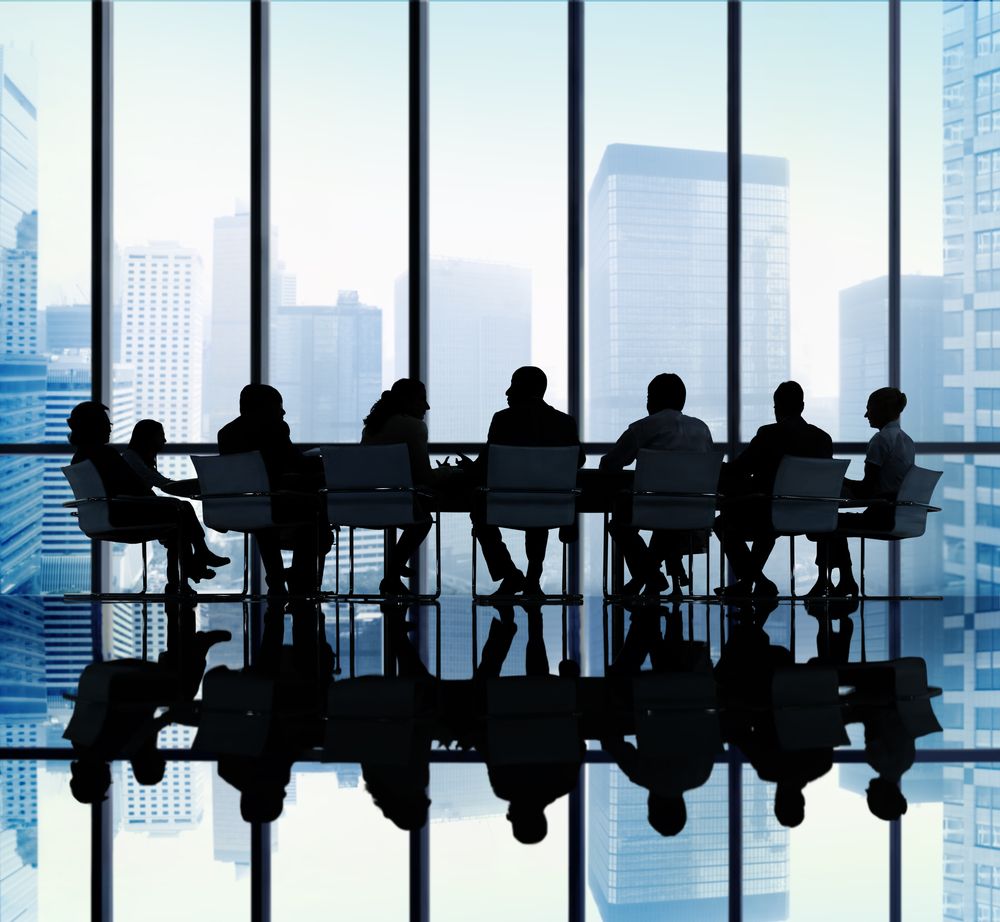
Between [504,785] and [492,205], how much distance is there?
229 inches

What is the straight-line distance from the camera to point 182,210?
7.74 m

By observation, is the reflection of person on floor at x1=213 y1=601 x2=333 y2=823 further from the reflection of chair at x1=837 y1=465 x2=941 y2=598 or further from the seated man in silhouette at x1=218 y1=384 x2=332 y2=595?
the reflection of chair at x1=837 y1=465 x2=941 y2=598

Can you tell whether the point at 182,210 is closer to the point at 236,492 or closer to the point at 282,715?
the point at 236,492

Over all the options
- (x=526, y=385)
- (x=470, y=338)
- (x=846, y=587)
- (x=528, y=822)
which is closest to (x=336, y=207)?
(x=470, y=338)

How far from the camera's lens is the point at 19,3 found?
7758mm

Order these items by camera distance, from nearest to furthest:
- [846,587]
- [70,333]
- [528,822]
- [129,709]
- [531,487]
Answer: [528,822], [129,709], [531,487], [846,587], [70,333]

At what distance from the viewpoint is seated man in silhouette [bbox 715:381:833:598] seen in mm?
5750

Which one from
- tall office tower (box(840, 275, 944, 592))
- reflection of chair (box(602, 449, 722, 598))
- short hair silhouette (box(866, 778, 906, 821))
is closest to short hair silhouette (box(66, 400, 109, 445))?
reflection of chair (box(602, 449, 722, 598))

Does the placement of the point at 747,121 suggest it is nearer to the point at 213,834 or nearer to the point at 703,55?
the point at 703,55

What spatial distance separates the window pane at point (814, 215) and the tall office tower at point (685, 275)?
0.05 ft

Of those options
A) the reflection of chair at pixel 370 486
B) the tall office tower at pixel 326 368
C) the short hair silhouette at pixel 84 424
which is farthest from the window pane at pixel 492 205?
the short hair silhouette at pixel 84 424

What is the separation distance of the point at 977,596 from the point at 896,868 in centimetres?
613

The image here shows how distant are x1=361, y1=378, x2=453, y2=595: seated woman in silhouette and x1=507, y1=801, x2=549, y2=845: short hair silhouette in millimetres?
3457

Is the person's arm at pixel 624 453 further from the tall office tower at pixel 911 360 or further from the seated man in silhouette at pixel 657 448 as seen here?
the tall office tower at pixel 911 360
